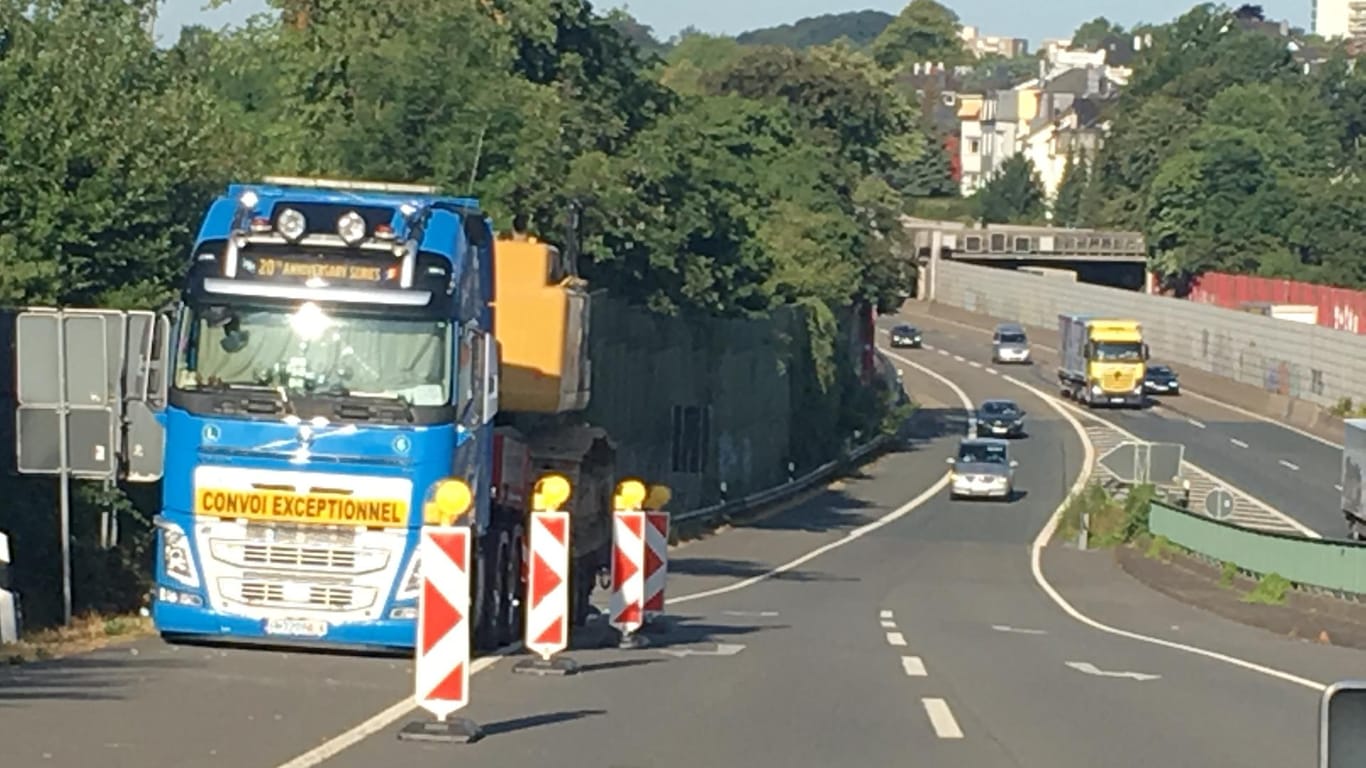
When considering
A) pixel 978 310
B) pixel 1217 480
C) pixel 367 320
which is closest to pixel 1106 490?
pixel 1217 480

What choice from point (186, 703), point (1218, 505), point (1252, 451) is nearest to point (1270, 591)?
point (1218, 505)

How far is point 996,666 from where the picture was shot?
65.3 feet

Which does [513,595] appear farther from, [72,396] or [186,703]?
[186,703]

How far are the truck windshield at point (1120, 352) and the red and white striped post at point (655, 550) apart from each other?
6549 centimetres

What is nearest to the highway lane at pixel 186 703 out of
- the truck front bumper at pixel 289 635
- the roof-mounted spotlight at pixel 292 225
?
the truck front bumper at pixel 289 635

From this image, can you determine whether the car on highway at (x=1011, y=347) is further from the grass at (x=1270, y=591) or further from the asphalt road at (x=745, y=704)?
the asphalt road at (x=745, y=704)

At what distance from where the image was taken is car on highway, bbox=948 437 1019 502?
6397cm

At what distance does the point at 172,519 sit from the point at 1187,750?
6.78m

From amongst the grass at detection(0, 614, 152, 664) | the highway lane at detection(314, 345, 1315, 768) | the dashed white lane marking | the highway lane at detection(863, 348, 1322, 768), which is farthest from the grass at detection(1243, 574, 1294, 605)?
the dashed white lane marking

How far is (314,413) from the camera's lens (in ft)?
53.8

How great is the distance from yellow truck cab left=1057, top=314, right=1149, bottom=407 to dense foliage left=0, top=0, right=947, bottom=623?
6.91 metres

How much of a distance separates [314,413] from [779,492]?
151 ft

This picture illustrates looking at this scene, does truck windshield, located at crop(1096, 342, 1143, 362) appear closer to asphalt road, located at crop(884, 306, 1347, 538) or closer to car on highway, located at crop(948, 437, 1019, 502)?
asphalt road, located at crop(884, 306, 1347, 538)

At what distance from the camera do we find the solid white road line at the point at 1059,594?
70.3 ft
